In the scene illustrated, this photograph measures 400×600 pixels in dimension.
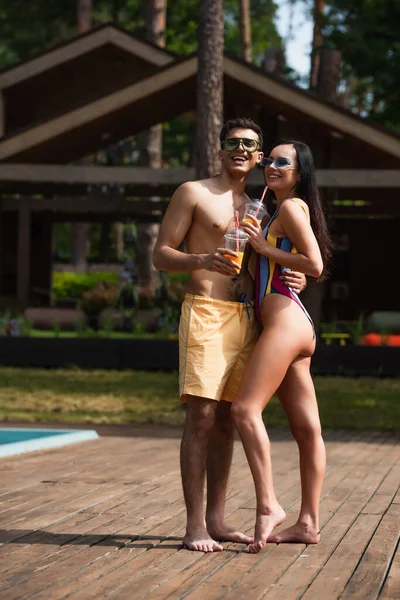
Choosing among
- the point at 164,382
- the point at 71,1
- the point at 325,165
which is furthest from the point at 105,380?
the point at 71,1

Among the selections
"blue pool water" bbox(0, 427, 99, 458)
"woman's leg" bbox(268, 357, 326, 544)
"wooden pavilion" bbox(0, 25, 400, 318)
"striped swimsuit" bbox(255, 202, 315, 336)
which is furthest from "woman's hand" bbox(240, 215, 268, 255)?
"wooden pavilion" bbox(0, 25, 400, 318)

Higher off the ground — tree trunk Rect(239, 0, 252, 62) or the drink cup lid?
tree trunk Rect(239, 0, 252, 62)

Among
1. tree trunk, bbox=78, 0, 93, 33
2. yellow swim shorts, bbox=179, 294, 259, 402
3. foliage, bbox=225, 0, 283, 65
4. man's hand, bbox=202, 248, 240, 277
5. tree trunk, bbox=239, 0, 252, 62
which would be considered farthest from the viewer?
foliage, bbox=225, 0, 283, 65

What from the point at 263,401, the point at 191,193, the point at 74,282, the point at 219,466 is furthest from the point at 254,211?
the point at 74,282

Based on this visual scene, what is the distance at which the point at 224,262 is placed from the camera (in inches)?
206

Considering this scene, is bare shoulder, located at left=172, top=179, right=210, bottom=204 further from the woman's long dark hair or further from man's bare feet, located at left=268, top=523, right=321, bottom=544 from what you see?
man's bare feet, located at left=268, top=523, right=321, bottom=544

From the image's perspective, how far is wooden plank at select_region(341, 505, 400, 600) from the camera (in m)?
4.68

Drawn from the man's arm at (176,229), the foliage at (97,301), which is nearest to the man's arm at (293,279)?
the man's arm at (176,229)

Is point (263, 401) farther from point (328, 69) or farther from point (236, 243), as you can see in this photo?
point (328, 69)

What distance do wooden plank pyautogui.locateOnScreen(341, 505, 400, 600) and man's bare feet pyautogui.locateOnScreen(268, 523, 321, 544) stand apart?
29 centimetres

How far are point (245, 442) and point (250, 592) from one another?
3.17 ft

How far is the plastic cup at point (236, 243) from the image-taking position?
5238 millimetres

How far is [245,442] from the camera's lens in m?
5.44

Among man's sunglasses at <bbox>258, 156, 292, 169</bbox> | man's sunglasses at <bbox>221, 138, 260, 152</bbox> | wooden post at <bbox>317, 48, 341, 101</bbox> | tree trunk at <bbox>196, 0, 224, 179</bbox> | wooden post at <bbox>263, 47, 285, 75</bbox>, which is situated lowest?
man's sunglasses at <bbox>258, 156, 292, 169</bbox>
